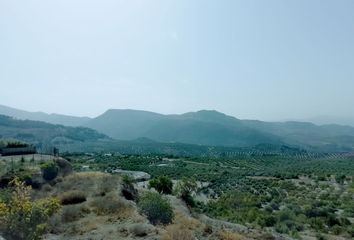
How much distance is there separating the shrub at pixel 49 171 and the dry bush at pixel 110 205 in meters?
10.3

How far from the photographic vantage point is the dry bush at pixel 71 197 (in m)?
33.2

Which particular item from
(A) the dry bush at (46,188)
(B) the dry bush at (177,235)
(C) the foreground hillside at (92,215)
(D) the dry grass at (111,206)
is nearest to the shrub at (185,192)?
(C) the foreground hillside at (92,215)

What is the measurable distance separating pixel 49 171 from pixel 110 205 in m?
13.3

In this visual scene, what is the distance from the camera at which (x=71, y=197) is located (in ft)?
110

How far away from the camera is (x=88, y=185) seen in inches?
1495

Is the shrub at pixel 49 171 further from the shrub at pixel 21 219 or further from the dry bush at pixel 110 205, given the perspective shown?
the shrub at pixel 21 219

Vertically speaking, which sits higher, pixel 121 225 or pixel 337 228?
pixel 121 225

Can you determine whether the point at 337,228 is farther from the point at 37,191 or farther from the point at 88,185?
the point at 37,191

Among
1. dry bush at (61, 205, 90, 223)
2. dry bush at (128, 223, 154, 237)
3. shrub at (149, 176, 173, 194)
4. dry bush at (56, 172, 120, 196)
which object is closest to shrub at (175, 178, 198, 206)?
shrub at (149, 176, 173, 194)

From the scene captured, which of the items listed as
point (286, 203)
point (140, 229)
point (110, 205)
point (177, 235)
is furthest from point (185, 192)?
point (177, 235)

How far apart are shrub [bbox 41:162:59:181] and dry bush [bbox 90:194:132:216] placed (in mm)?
10262

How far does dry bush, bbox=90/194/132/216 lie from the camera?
98.1ft

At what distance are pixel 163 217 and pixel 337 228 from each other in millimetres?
22853

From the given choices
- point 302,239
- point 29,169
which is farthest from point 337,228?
point 29,169
